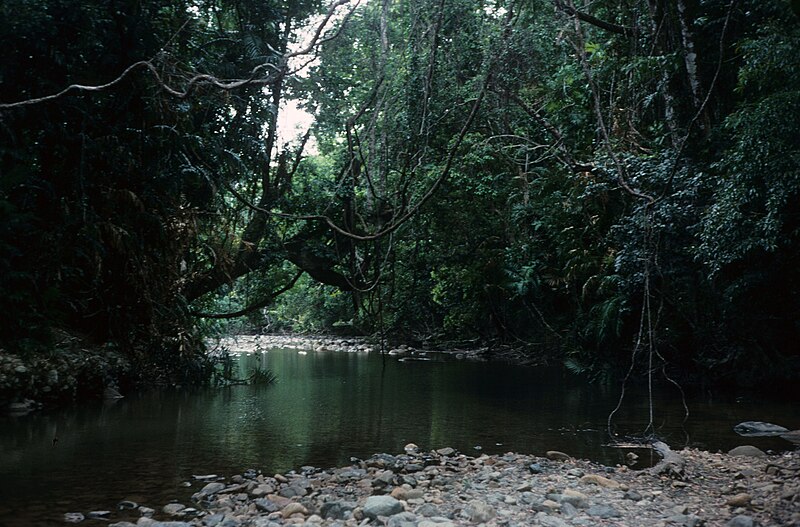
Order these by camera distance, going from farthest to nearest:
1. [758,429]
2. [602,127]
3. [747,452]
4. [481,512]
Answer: [758,429]
[747,452]
[602,127]
[481,512]

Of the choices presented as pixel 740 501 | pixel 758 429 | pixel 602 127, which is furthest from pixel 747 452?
pixel 602 127

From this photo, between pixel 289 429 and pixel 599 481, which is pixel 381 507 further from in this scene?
pixel 289 429

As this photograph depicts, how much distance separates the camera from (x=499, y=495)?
171 inches

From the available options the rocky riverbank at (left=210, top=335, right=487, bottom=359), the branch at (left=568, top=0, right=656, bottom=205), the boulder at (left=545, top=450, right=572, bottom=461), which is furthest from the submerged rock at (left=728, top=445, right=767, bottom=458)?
the rocky riverbank at (left=210, top=335, right=487, bottom=359)

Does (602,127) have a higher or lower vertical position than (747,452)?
higher

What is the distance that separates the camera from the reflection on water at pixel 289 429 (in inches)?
190

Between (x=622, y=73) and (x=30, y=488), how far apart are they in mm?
9720

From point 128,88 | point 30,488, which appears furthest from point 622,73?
point 30,488

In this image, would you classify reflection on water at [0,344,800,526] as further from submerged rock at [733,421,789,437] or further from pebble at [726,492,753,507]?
pebble at [726,492,753,507]

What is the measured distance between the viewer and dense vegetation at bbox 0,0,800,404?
7488mm

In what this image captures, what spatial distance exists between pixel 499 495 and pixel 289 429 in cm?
325

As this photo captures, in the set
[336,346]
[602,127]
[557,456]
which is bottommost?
[336,346]

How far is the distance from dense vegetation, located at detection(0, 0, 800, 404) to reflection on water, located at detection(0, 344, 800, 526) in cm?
108

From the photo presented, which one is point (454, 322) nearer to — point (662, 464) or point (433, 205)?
point (433, 205)
